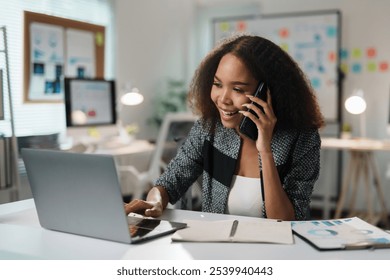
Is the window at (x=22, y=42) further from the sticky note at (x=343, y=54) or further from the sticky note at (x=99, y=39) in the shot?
the sticky note at (x=343, y=54)

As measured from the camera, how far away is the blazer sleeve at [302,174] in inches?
62.5

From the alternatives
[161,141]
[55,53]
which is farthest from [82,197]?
[55,53]

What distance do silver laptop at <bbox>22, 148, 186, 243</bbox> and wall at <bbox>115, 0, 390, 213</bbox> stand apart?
3370mm

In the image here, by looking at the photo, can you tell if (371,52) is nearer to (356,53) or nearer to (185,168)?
(356,53)

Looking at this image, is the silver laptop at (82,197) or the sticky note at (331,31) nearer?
the silver laptop at (82,197)

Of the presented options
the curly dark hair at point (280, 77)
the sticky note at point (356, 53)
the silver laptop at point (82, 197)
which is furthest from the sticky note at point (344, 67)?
the silver laptop at point (82, 197)

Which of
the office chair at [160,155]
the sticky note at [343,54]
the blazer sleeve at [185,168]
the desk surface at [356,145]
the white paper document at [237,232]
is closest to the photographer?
the white paper document at [237,232]

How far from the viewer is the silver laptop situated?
1.09 meters

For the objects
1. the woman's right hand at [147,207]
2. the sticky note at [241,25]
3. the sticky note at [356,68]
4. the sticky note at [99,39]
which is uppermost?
the sticky note at [241,25]

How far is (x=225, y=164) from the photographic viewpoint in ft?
5.59

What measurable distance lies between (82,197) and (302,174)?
2.43 ft

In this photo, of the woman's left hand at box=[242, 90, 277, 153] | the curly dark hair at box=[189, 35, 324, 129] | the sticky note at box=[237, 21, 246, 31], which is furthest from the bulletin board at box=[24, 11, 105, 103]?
the woman's left hand at box=[242, 90, 277, 153]

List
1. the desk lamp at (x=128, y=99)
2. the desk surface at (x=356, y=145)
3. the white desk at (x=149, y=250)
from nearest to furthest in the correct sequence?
1. the white desk at (x=149, y=250)
2. the desk lamp at (x=128, y=99)
3. the desk surface at (x=356, y=145)
